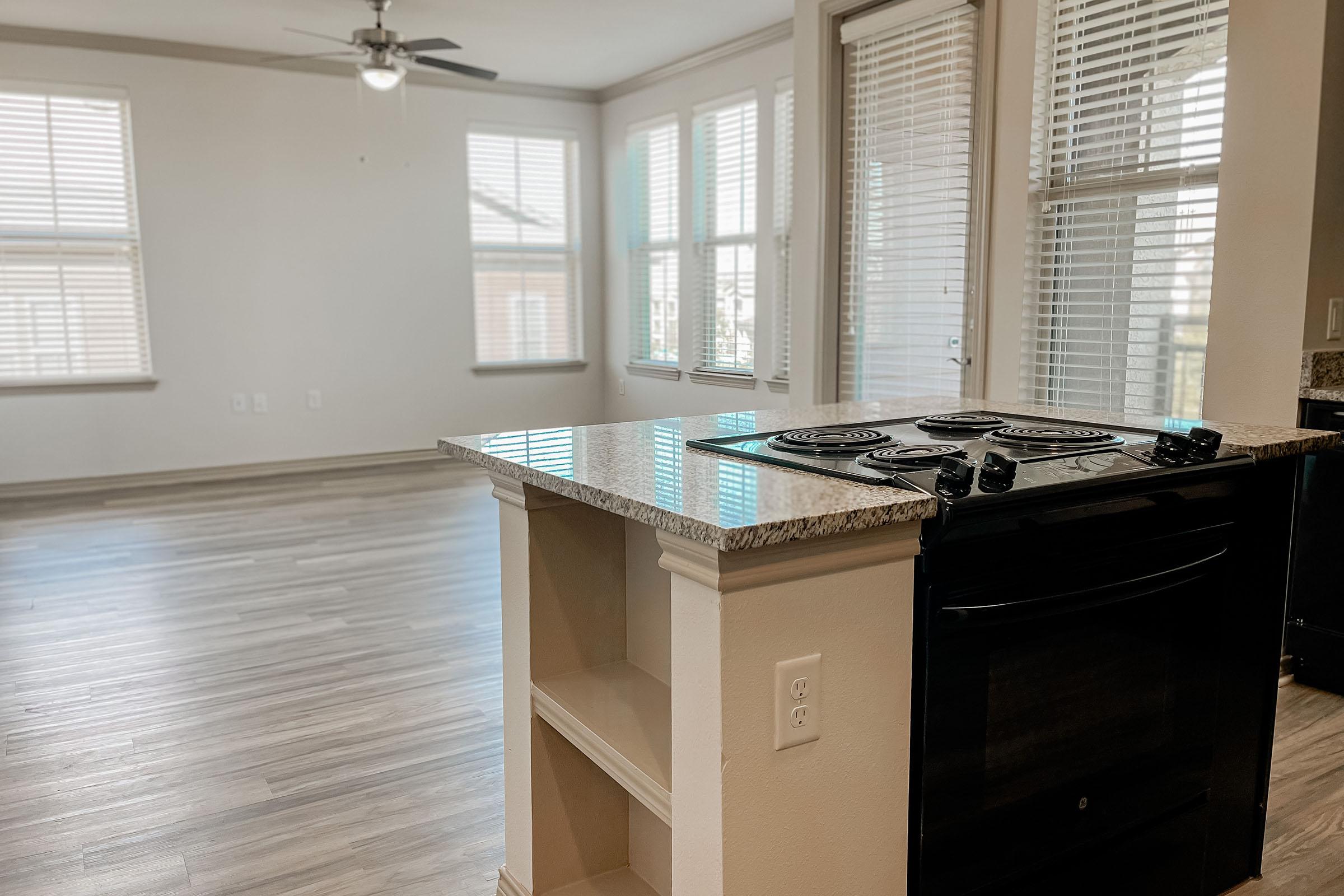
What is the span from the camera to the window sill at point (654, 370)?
712 centimetres

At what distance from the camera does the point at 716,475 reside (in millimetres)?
1450

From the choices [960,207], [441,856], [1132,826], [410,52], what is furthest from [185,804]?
[410,52]

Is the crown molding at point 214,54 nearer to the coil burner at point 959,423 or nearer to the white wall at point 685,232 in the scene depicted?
the white wall at point 685,232

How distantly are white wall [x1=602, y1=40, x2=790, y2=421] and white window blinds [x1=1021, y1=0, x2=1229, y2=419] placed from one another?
128cm

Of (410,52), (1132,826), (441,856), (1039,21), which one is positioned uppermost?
(410,52)

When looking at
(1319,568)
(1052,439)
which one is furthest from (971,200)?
(1052,439)

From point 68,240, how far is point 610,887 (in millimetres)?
5947

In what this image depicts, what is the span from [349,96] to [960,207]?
185 inches

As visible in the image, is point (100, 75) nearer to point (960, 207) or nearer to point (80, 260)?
point (80, 260)

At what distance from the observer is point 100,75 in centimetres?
594

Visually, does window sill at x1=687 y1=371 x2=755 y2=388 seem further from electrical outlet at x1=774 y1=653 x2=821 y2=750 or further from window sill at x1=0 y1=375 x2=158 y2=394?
electrical outlet at x1=774 y1=653 x2=821 y2=750

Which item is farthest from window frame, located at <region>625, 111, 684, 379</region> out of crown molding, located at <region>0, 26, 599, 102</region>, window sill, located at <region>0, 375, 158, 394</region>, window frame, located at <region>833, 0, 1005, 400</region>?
window sill, located at <region>0, 375, 158, 394</region>

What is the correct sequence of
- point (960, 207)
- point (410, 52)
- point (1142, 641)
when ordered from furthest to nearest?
point (410, 52) → point (960, 207) → point (1142, 641)

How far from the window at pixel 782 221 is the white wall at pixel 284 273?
2296 mm
